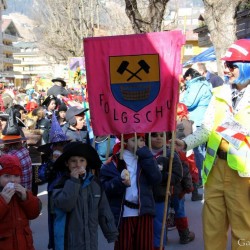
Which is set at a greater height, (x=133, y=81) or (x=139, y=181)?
(x=133, y=81)

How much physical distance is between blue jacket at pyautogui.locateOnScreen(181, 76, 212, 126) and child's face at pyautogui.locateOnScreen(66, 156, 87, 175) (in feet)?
17.7

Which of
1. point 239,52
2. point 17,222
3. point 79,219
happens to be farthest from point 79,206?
point 239,52

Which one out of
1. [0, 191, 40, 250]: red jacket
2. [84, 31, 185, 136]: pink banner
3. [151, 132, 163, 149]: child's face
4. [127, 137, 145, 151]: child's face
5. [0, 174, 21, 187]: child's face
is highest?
[84, 31, 185, 136]: pink banner

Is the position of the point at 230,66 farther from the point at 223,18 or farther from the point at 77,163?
the point at 223,18

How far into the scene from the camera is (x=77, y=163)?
464 centimetres

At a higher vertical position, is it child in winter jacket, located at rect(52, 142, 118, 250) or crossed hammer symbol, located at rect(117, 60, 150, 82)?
crossed hammer symbol, located at rect(117, 60, 150, 82)

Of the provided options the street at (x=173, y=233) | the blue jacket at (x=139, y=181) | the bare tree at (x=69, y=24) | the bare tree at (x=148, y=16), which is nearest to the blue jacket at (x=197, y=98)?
the street at (x=173, y=233)

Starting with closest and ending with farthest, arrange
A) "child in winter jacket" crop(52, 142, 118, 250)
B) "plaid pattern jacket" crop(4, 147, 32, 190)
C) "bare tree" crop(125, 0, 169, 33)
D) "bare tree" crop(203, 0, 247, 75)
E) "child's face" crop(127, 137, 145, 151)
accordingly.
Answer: "child in winter jacket" crop(52, 142, 118, 250), "child's face" crop(127, 137, 145, 151), "plaid pattern jacket" crop(4, 147, 32, 190), "bare tree" crop(125, 0, 169, 33), "bare tree" crop(203, 0, 247, 75)

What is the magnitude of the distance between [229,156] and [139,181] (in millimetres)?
871

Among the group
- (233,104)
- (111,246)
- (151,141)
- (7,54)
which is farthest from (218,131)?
(7,54)

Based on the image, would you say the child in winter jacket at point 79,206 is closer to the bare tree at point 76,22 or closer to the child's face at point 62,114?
the child's face at point 62,114

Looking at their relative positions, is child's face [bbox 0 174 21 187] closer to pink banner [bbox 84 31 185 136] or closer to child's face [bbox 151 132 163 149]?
pink banner [bbox 84 31 185 136]

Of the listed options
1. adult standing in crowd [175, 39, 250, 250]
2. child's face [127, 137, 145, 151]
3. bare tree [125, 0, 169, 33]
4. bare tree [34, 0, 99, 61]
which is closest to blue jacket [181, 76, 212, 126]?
bare tree [125, 0, 169, 33]

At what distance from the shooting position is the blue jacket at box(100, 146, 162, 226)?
4.98 metres
